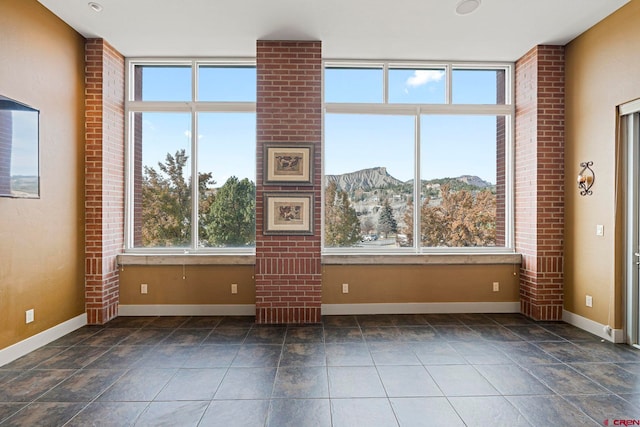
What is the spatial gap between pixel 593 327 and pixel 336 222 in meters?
3.05

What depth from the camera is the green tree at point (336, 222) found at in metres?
4.56

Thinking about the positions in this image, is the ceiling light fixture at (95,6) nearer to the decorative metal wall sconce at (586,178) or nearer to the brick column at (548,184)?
the brick column at (548,184)

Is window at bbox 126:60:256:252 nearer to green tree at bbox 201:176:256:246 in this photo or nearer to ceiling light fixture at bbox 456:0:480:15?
green tree at bbox 201:176:256:246

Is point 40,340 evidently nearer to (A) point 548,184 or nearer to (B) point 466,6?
(B) point 466,6

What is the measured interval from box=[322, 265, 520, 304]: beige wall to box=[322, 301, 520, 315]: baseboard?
5 centimetres

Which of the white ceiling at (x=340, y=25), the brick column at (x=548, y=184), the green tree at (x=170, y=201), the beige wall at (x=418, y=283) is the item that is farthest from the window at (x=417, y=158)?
the green tree at (x=170, y=201)

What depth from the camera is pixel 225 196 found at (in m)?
4.55

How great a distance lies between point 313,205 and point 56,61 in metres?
3.10

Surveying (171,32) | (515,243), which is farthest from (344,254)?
(171,32)

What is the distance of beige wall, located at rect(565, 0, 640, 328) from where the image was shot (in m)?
3.38

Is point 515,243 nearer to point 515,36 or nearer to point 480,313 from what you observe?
point 480,313

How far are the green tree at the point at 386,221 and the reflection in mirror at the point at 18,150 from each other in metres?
3.76

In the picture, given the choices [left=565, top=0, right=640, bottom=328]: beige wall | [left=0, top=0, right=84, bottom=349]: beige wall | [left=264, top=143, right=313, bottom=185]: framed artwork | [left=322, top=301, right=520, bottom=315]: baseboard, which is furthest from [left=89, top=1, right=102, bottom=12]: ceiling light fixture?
[left=565, top=0, right=640, bottom=328]: beige wall

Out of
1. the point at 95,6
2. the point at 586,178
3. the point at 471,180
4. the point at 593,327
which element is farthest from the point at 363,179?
the point at 95,6
